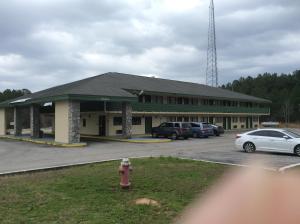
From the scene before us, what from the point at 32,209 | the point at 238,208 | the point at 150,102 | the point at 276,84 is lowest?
the point at 32,209

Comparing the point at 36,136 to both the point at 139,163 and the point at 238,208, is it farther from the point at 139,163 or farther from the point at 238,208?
the point at 238,208

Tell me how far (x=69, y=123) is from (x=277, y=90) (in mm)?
88182

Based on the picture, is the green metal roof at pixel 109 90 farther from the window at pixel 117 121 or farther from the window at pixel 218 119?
the window at pixel 218 119

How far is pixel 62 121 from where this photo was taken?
1119 inches

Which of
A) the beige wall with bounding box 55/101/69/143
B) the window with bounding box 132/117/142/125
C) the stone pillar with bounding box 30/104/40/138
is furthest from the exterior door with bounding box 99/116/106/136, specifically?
the beige wall with bounding box 55/101/69/143

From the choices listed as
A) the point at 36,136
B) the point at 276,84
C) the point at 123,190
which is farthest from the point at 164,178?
the point at 276,84

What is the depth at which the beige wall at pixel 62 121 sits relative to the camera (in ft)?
90.9

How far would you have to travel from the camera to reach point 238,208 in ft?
4.33

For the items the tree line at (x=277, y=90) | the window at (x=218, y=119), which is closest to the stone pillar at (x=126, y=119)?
the window at (x=218, y=119)

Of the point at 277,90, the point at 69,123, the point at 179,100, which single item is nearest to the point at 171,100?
the point at 179,100

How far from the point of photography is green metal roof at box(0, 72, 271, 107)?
2866cm

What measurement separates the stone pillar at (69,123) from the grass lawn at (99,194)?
14261mm

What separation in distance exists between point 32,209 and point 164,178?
4240 millimetres

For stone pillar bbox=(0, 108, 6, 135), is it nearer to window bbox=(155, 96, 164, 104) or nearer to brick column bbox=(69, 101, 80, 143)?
window bbox=(155, 96, 164, 104)
